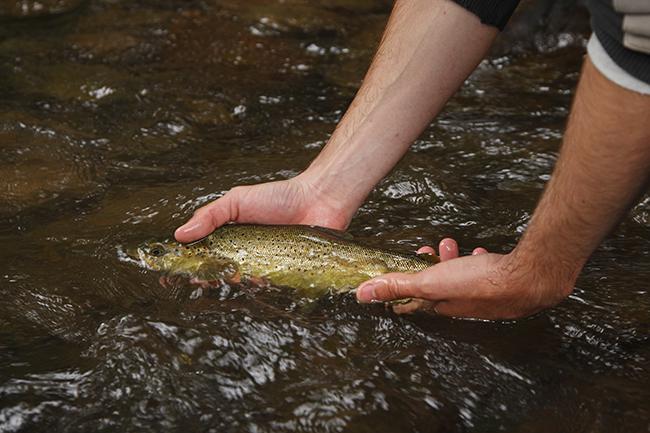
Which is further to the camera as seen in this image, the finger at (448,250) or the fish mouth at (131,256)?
the fish mouth at (131,256)

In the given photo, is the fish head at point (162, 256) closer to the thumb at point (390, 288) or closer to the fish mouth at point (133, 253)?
the fish mouth at point (133, 253)

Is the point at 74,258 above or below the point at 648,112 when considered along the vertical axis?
below

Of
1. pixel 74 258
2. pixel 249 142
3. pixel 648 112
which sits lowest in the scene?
pixel 74 258

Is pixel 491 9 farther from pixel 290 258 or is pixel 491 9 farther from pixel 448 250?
pixel 290 258

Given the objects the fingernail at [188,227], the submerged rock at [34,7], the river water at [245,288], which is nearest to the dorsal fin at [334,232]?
the river water at [245,288]

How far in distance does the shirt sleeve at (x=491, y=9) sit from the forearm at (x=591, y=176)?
95cm

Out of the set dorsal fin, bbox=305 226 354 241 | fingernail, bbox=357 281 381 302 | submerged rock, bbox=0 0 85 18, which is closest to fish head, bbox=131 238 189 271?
dorsal fin, bbox=305 226 354 241

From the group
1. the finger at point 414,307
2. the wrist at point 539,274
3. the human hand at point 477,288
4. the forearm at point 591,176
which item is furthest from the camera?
the finger at point 414,307

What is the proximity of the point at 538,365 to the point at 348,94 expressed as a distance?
131 inches

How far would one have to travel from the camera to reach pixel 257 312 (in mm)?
3352

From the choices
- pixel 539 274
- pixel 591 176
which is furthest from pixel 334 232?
pixel 591 176

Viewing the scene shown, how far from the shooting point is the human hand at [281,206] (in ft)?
12.0

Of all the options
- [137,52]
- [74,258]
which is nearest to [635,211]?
[74,258]

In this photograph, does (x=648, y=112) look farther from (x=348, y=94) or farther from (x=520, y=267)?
(x=348, y=94)
